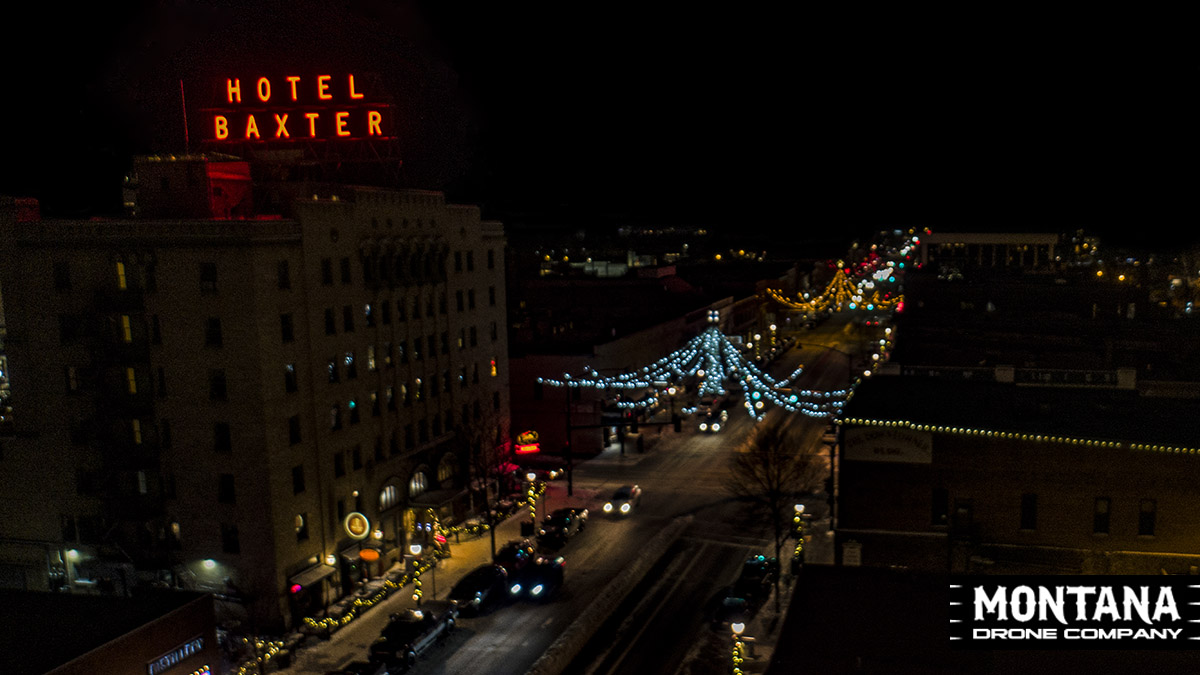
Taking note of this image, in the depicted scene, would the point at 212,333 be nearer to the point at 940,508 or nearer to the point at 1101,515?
the point at 940,508

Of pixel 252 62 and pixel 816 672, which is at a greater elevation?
pixel 252 62

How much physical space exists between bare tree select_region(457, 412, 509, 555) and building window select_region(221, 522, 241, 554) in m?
13.3

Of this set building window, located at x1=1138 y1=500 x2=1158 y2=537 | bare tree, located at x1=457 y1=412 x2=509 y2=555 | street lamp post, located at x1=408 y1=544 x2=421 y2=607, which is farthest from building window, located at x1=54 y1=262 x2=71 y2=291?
building window, located at x1=1138 y1=500 x2=1158 y2=537

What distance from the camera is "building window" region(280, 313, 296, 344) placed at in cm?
3800

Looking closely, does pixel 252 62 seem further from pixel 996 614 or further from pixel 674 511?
pixel 996 614

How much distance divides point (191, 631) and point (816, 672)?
18.9m

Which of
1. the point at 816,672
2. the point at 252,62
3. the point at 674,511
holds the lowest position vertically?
the point at 674,511

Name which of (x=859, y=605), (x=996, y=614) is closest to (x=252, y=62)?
(x=859, y=605)

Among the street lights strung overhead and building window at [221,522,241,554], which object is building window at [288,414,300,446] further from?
the street lights strung overhead

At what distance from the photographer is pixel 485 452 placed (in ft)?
172

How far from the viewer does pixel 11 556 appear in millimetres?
41438

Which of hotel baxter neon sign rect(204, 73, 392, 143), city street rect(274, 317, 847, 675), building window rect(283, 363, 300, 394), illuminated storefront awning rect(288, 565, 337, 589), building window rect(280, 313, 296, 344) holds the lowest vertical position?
city street rect(274, 317, 847, 675)

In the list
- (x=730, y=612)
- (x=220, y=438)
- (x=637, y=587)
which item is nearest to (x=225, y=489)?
(x=220, y=438)

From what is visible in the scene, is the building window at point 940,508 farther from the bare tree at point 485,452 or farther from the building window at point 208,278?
the building window at point 208,278
